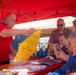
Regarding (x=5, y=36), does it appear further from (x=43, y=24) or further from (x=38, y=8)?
(x=43, y=24)

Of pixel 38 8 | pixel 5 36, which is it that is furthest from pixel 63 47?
pixel 38 8

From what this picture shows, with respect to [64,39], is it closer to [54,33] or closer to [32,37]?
[32,37]

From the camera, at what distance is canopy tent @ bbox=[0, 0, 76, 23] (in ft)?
11.3

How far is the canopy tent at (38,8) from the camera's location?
11.3 ft

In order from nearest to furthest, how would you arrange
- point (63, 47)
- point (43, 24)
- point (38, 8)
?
point (63, 47), point (38, 8), point (43, 24)

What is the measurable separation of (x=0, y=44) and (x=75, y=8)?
2102 millimetres

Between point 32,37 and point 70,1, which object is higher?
point 70,1

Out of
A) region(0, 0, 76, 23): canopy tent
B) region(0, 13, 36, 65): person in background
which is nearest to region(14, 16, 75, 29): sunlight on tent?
region(0, 0, 76, 23): canopy tent

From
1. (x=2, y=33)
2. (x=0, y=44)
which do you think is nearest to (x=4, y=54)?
(x=0, y=44)

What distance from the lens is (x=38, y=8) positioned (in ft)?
13.1

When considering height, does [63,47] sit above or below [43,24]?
below

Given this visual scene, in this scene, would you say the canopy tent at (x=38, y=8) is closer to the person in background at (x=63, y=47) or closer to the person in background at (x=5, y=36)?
the person in background at (x=5, y=36)

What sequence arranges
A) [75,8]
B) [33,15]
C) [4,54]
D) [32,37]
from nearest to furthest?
[32,37] → [4,54] → [75,8] → [33,15]

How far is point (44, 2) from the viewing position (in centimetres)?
355
